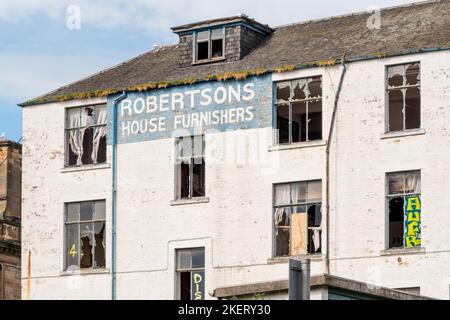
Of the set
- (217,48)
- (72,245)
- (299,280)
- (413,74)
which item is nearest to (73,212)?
(72,245)

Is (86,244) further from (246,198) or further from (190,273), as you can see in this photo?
(246,198)

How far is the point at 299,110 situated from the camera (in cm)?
4872

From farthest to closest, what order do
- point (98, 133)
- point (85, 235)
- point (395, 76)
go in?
point (98, 133)
point (85, 235)
point (395, 76)

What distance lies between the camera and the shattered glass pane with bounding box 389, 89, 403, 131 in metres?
47.0

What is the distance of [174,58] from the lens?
54.4 m

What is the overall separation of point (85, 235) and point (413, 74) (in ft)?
44.6

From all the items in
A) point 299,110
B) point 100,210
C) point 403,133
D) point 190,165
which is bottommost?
point 100,210

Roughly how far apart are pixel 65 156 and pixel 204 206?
6613mm

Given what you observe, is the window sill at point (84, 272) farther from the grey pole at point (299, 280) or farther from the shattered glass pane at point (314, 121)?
the grey pole at point (299, 280)

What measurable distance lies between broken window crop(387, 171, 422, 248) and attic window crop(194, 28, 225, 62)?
9.36 metres
